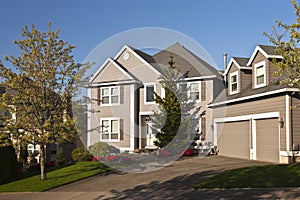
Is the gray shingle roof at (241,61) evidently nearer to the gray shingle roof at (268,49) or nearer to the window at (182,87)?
the gray shingle roof at (268,49)

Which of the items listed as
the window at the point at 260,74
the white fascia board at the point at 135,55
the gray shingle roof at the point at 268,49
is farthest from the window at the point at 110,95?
the gray shingle roof at the point at 268,49

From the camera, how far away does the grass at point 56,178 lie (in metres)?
16.1

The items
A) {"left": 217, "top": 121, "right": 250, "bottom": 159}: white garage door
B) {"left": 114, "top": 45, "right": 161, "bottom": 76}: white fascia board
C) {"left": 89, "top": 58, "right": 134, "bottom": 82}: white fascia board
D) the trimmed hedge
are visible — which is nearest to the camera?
the trimmed hedge

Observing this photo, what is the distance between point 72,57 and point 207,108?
12.4 m

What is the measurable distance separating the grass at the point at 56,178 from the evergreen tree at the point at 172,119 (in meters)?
6.03

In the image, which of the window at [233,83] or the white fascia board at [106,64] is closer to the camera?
the window at [233,83]

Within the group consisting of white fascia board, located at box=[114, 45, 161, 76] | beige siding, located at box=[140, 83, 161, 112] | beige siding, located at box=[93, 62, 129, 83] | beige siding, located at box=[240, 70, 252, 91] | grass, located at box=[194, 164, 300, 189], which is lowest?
grass, located at box=[194, 164, 300, 189]

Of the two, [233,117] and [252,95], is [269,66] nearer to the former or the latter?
[252,95]

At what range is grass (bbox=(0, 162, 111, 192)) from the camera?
16.1m

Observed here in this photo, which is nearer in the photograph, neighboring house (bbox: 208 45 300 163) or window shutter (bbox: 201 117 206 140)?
neighboring house (bbox: 208 45 300 163)

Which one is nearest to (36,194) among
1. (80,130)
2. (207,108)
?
(80,130)

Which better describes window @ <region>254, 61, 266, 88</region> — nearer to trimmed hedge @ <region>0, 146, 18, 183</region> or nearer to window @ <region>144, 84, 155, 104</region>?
window @ <region>144, 84, 155, 104</region>

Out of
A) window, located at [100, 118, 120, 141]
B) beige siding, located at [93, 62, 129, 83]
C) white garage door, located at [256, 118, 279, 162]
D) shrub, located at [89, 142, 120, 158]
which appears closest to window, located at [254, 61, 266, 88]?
white garage door, located at [256, 118, 279, 162]

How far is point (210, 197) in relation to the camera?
1141cm
